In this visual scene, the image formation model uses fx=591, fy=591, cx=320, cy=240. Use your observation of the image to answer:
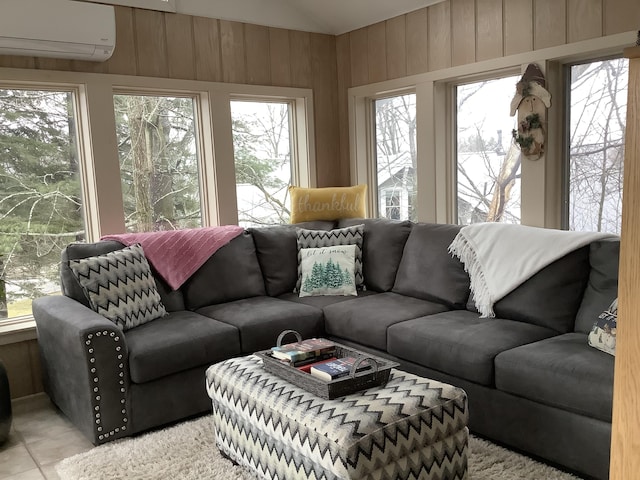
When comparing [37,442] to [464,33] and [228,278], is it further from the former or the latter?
[464,33]

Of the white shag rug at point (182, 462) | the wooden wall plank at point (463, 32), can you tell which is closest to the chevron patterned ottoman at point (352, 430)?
the white shag rug at point (182, 462)

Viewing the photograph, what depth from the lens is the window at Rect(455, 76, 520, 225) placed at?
11.8 ft

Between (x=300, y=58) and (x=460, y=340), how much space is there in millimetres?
2624

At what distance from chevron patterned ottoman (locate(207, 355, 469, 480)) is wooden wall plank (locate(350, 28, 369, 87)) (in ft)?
9.01

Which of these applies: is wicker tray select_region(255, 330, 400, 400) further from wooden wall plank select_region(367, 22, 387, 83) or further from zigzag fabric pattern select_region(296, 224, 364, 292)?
wooden wall plank select_region(367, 22, 387, 83)

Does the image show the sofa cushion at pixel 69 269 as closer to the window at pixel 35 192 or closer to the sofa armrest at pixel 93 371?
the sofa armrest at pixel 93 371

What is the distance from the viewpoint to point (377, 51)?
425 cm

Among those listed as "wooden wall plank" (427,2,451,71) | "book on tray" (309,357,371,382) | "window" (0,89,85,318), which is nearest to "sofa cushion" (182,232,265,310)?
"window" (0,89,85,318)

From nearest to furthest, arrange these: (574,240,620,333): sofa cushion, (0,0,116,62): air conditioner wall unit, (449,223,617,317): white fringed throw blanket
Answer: (574,240,620,333): sofa cushion
(449,223,617,317): white fringed throw blanket
(0,0,116,62): air conditioner wall unit

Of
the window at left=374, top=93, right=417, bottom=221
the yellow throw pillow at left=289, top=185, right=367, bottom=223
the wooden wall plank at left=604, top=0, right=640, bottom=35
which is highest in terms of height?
the wooden wall plank at left=604, top=0, right=640, bottom=35

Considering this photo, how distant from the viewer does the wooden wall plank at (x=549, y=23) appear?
314cm

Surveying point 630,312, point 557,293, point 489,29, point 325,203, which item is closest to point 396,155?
point 325,203

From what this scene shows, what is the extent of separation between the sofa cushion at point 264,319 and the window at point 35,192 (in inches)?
39.1

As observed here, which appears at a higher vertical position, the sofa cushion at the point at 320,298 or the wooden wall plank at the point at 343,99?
the wooden wall plank at the point at 343,99
